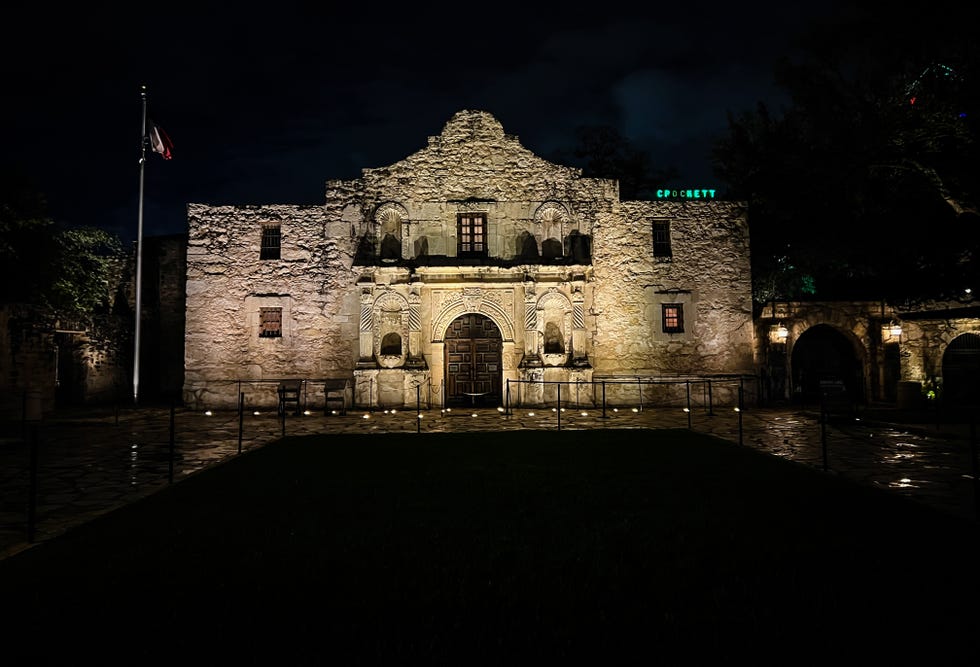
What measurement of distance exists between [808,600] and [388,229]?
18.6m

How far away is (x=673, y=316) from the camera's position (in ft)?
67.9

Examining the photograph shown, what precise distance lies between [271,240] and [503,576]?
61.9 feet

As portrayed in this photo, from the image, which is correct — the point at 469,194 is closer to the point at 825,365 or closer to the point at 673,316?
the point at 673,316

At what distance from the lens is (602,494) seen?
22.0 feet

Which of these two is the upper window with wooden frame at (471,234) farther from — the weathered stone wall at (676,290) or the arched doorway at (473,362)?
the weathered stone wall at (676,290)

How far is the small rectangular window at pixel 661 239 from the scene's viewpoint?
2092 cm

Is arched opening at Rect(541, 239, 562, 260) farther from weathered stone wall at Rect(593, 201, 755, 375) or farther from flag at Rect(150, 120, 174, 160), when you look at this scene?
flag at Rect(150, 120, 174, 160)

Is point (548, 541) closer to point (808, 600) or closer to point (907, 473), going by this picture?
point (808, 600)

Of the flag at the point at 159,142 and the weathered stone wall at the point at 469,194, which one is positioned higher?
the flag at the point at 159,142

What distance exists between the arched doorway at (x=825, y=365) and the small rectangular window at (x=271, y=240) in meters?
18.3

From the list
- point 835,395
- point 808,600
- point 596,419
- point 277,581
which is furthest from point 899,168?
point 277,581

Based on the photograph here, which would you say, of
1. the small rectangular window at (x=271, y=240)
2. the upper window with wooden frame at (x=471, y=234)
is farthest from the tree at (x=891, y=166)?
the small rectangular window at (x=271, y=240)

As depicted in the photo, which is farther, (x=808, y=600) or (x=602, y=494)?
(x=602, y=494)

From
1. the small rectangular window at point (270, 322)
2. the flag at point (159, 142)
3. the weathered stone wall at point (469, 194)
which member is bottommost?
the small rectangular window at point (270, 322)
